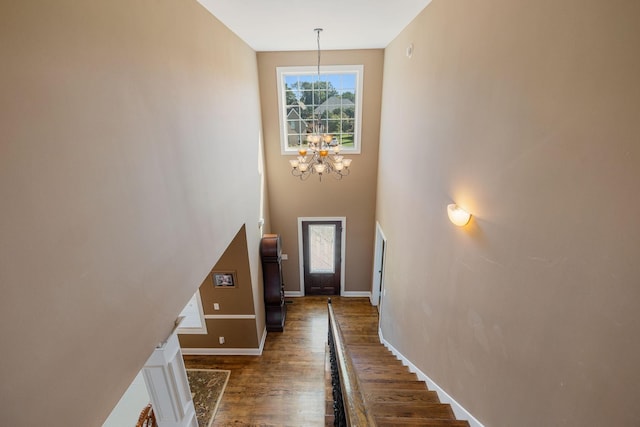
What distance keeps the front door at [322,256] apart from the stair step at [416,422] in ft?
14.7

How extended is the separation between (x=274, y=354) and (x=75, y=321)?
171 inches

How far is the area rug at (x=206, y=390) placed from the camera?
416cm

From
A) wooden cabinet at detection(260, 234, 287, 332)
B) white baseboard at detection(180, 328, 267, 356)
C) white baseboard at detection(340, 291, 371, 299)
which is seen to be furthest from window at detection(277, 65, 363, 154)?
white baseboard at detection(180, 328, 267, 356)

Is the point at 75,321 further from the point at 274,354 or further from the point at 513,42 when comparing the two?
Result: the point at 274,354

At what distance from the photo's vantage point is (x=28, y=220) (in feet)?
4.08

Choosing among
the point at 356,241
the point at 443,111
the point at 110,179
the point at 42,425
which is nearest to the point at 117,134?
the point at 110,179

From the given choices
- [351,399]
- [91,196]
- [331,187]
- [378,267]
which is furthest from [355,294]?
[91,196]

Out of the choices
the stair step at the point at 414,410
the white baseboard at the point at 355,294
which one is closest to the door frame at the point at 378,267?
the white baseboard at the point at 355,294

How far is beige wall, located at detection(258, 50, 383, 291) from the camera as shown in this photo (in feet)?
18.2

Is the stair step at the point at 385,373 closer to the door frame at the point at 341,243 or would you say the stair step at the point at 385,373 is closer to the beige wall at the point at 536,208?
the beige wall at the point at 536,208

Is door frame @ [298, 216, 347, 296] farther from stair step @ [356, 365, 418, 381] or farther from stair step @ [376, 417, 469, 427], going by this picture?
stair step @ [376, 417, 469, 427]

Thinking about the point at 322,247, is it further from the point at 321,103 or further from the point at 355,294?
the point at 321,103

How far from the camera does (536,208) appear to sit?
163cm

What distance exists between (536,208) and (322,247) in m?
5.53
